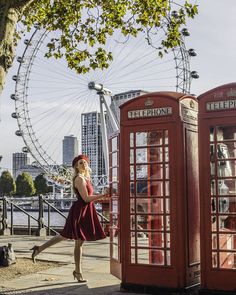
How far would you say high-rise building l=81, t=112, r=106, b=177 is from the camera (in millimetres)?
37438

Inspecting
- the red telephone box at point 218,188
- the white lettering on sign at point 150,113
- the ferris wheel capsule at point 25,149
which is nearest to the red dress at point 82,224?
the white lettering on sign at point 150,113

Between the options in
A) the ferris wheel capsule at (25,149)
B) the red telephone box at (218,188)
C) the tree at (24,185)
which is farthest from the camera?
the tree at (24,185)

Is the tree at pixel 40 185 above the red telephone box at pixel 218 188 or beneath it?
above

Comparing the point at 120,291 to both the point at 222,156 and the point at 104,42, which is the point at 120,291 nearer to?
the point at 222,156

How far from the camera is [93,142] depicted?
39375 mm

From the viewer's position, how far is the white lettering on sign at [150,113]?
19.1 feet

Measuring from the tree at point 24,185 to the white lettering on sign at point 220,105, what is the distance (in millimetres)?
Result: 70407

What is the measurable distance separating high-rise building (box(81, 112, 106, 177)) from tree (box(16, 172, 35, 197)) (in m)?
36.9

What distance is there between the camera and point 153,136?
5.91 metres

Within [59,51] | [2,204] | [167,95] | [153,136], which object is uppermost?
[59,51]

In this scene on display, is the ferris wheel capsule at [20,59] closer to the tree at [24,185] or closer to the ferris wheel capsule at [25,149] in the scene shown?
the ferris wheel capsule at [25,149]

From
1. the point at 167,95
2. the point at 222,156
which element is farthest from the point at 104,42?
the point at 222,156

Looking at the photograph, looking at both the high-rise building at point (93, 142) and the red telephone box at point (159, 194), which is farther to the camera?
the high-rise building at point (93, 142)

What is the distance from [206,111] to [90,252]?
4.83 m
